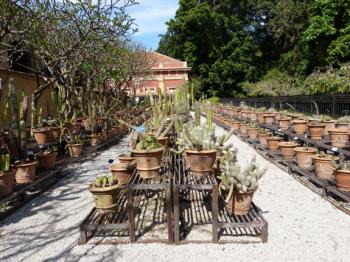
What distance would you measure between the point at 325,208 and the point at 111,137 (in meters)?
7.27

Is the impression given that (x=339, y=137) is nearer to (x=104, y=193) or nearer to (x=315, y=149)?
(x=315, y=149)

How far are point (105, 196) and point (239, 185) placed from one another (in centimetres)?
135

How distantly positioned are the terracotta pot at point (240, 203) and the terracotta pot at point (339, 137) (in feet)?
7.12

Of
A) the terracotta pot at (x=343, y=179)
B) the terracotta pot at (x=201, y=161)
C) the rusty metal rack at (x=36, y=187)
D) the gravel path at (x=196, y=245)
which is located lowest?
the gravel path at (x=196, y=245)

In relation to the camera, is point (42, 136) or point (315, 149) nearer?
point (315, 149)

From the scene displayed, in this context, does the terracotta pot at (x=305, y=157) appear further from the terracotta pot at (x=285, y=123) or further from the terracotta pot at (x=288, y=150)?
the terracotta pot at (x=285, y=123)

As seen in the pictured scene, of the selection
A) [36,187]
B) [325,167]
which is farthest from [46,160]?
[325,167]

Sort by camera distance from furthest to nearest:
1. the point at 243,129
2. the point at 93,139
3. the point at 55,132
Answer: the point at 243,129 → the point at 93,139 → the point at 55,132

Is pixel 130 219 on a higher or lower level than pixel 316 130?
lower

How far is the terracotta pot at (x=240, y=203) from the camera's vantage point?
306 cm

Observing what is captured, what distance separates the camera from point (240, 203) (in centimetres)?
308

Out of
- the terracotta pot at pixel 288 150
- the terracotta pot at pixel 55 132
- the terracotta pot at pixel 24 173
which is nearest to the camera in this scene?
the terracotta pot at pixel 24 173

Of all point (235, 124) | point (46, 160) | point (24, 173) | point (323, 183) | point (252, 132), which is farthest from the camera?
point (235, 124)

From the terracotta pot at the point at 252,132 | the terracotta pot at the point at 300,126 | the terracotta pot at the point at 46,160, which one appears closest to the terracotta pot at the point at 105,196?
the terracotta pot at the point at 46,160
